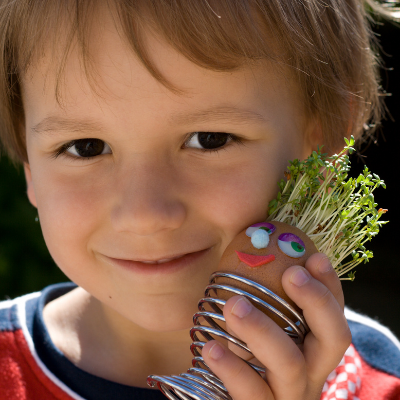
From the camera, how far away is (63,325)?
2.35 m

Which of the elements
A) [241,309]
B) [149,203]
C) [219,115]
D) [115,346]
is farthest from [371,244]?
[241,309]

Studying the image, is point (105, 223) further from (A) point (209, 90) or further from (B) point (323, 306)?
(B) point (323, 306)

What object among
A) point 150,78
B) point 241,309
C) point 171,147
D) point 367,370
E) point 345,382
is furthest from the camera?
point 367,370

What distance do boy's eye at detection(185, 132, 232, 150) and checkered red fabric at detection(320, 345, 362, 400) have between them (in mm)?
1149

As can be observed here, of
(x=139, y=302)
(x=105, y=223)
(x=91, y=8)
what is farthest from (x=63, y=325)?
(x=91, y=8)

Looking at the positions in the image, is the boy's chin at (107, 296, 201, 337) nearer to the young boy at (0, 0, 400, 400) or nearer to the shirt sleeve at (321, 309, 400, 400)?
the young boy at (0, 0, 400, 400)

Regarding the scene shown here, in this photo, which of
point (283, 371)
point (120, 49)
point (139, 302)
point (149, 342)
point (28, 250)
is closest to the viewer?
point (283, 371)

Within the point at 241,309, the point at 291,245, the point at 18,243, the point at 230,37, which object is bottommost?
the point at 18,243

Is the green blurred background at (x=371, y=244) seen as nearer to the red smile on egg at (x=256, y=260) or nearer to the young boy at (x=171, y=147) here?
the young boy at (x=171, y=147)

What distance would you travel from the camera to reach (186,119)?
165 centimetres

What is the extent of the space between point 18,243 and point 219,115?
2.54 m

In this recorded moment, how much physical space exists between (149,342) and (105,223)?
0.74 metres

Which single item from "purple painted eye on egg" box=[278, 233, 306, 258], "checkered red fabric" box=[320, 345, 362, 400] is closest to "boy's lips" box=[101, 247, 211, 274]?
"purple painted eye on egg" box=[278, 233, 306, 258]

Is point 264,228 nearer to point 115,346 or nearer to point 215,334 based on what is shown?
point 215,334
